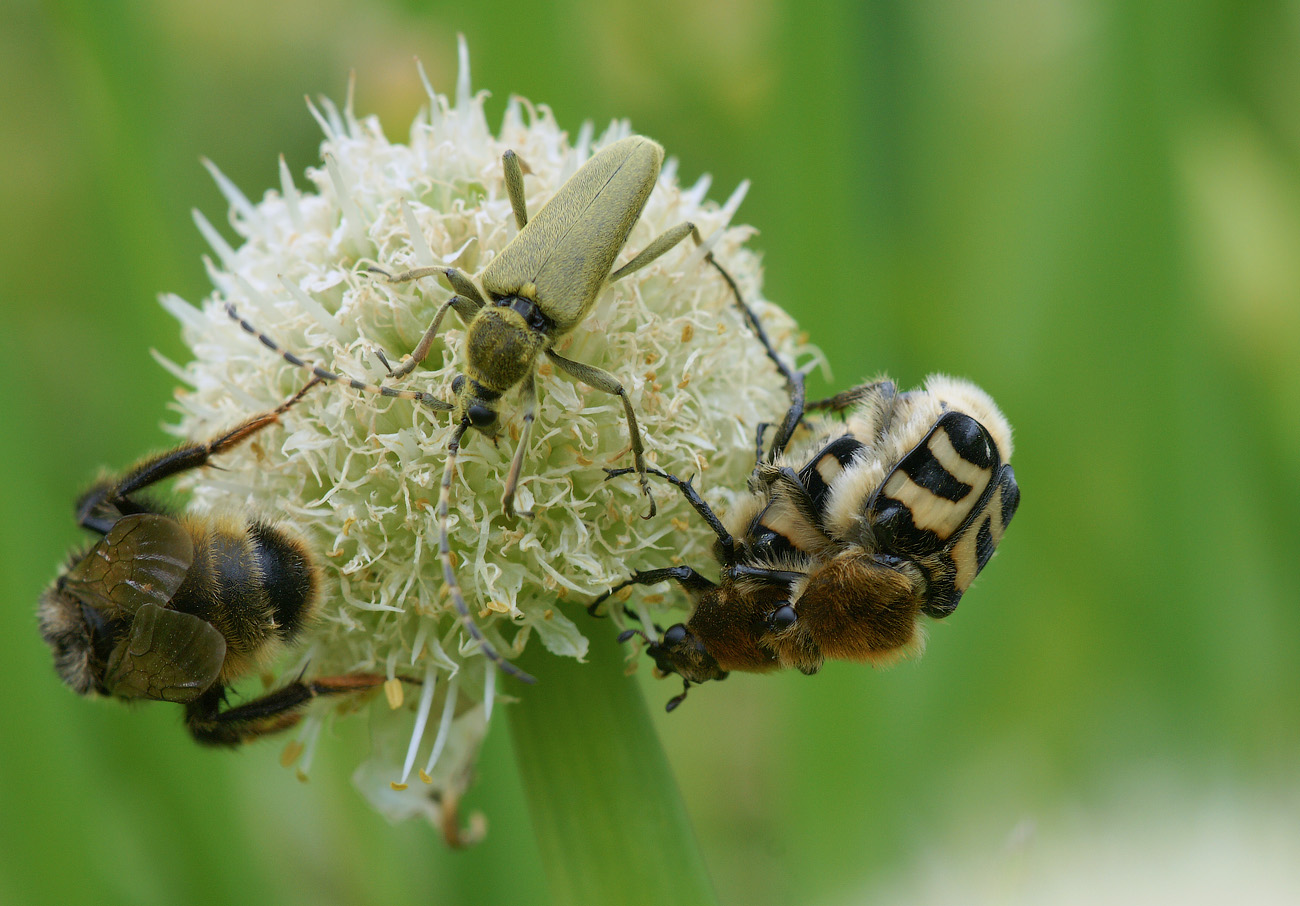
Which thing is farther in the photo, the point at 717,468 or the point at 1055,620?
the point at 1055,620

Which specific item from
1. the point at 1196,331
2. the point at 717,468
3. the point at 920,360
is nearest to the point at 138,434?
the point at 717,468

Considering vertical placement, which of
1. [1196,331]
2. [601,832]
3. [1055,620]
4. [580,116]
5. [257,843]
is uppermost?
[580,116]

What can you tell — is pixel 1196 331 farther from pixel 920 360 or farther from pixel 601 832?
pixel 601 832

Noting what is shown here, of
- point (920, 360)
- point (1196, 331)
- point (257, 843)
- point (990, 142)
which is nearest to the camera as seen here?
point (1196, 331)

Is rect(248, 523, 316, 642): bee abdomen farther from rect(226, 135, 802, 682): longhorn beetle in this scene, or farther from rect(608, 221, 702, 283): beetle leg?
rect(608, 221, 702, 283): beetle leg

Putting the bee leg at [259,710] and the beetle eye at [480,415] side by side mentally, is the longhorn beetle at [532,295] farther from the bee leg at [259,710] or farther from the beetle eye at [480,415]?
the bee leg at [259,710]

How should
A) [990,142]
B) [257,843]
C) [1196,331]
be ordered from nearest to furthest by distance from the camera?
[1196,331] < [257,843] < [990,142]

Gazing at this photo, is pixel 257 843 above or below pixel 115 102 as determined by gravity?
below
